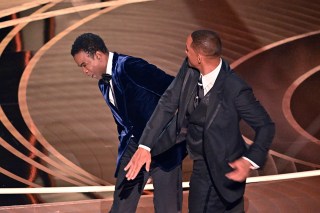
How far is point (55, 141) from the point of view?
5664 mm

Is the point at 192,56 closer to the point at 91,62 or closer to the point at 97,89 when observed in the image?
the point at 91,62

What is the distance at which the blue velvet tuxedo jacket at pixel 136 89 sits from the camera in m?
3.41

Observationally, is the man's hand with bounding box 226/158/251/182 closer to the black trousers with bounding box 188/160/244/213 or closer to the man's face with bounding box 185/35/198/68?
the black trousers with bounding box 188/160/244/213

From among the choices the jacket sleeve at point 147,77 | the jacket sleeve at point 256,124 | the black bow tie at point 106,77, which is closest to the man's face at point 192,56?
the jacket sleeve at point 256,124

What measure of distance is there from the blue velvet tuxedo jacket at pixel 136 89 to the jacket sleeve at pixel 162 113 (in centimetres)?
24

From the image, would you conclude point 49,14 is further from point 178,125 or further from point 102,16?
point 178,125

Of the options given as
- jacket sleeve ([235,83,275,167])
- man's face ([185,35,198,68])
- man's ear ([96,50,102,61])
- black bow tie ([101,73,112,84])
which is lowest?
jacket sleeve ([235,83,275,167])

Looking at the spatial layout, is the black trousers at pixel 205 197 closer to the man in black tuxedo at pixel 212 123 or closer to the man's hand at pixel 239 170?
the man in black tuxedo at pixel 212 123

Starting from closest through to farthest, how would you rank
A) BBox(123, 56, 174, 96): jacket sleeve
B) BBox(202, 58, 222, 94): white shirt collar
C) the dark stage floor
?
1. BBox(202, 58, 222, 94): white shirt collar
2. BBox(123, 56, 174, 96): jacket sleeve
3. the dark stage floor

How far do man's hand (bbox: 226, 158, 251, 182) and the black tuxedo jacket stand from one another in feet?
0.12

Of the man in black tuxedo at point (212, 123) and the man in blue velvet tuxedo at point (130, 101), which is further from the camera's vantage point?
the man in blue velvet tuxedo at point (130, 101)

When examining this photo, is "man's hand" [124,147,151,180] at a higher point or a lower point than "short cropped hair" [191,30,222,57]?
lower

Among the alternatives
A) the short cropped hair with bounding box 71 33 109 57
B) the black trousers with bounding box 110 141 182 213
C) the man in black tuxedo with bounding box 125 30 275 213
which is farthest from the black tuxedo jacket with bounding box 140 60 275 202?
the short cropped hair with bounding box 71 33 109 57

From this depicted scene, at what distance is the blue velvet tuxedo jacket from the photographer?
341cm
